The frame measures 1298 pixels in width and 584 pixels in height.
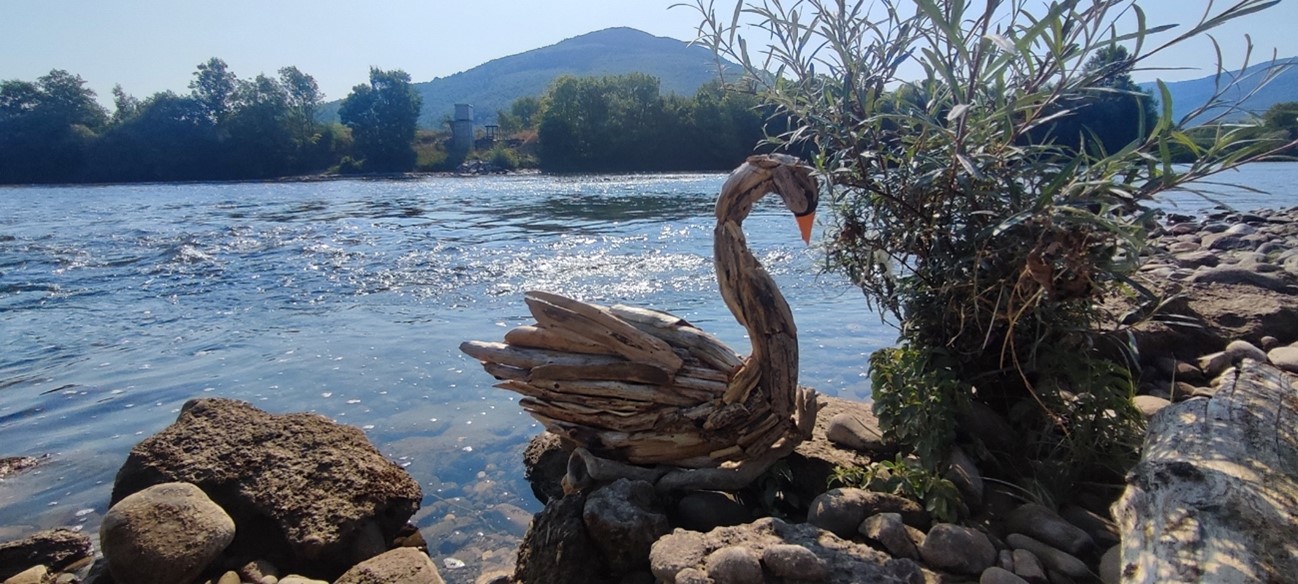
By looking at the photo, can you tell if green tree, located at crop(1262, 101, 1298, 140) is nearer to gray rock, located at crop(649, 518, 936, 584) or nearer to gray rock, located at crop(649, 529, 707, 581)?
gray rock, located at crop(649, 518, 936, 584)

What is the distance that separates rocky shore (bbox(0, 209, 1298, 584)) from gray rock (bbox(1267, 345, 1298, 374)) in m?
0.01

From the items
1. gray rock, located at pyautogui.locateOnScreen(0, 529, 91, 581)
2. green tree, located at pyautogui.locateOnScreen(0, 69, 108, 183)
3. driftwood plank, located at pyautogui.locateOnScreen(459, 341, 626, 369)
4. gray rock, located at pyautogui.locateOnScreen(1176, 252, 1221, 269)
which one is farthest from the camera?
green tree, located at pyautogui.locateOnScreen(0, 69, 108, 183)

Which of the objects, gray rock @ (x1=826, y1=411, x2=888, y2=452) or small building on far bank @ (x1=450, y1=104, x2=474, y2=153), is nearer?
gray rock @ (x1=826, y1=411, x2=888, y2=452)

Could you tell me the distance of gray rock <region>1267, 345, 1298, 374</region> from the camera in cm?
444

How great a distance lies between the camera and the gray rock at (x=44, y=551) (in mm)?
3797

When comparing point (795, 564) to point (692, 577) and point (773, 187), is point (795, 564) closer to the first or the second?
point (692, 577)

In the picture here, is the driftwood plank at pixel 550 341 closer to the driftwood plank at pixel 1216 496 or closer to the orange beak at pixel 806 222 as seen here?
the orange beak at pixel 806 222

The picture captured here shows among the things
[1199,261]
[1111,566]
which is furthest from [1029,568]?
[1199,261]

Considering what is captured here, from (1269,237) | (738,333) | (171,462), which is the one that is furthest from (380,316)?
(1269,237)

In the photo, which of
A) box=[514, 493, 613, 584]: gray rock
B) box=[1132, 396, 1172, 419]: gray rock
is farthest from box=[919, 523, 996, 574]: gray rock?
box=[1132, 396, 1172, 419]: gray rock

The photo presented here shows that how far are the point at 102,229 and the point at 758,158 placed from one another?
21.6 m

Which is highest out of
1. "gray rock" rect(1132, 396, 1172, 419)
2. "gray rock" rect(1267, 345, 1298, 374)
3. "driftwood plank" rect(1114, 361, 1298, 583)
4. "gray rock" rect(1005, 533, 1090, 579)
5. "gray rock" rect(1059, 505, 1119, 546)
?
"driftwood plank" rect(1114, 361, 1298, 583)

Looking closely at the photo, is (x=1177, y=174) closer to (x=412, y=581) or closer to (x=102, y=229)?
(x=412, y=581)

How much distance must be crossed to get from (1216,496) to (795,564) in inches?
50.3
